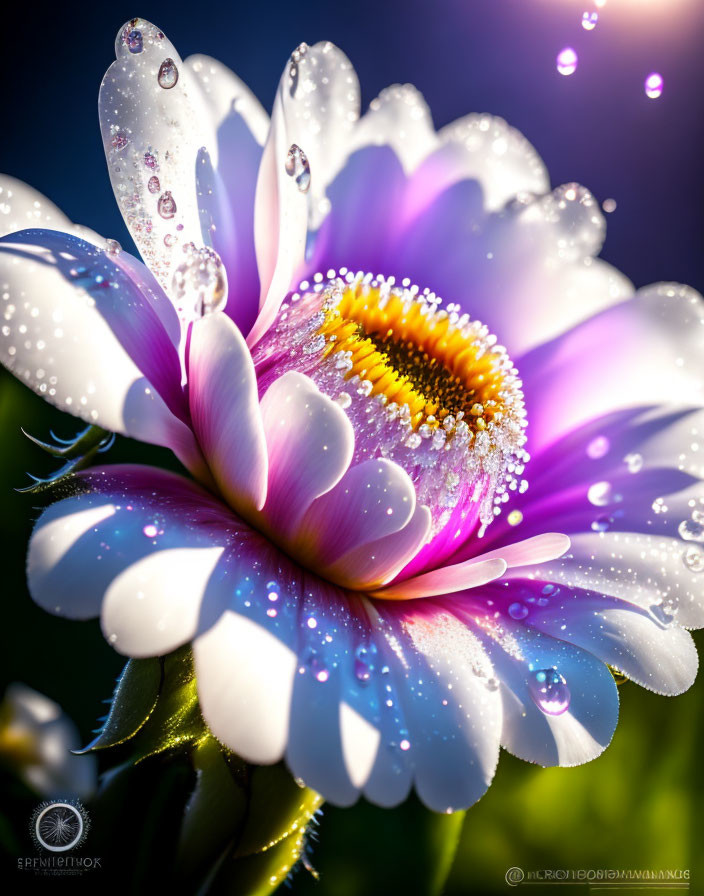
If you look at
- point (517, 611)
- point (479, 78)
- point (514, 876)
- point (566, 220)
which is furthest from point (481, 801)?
Result: point (479, 78)

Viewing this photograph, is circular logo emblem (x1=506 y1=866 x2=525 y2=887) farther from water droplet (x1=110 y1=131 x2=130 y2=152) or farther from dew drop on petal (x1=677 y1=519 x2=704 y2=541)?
water droplet (x1=110 y1=131 x2=130 y2=152)

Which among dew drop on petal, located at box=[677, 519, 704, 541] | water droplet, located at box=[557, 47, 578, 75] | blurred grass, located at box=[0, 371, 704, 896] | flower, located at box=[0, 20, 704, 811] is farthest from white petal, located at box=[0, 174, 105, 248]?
water droplet, located at box=[557, 47, 578, 75]

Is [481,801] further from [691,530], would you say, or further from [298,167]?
[298,167]

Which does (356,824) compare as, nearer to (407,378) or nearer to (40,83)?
(407,378)

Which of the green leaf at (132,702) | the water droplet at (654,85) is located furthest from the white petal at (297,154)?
the water droplet at (654,85)

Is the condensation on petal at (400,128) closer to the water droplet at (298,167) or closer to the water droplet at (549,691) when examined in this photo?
the water droplet at (298,167)

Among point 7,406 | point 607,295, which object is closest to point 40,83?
point 7,406

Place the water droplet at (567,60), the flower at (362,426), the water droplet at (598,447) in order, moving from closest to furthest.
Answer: the flower at (362,426) → the water droplet at (598,447) → the water droplet at (567,60)
